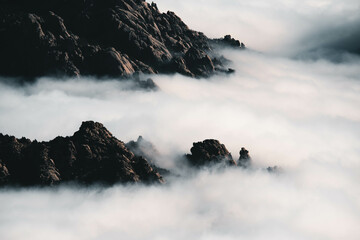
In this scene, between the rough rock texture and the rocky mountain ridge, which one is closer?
the rocky mountain ridge

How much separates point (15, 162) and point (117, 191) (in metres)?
38.0

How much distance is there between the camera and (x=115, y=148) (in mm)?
189625

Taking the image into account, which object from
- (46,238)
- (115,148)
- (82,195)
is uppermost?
(115,148)

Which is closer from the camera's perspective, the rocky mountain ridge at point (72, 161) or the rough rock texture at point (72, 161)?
the rocky mountain ridge at point (72, 161)

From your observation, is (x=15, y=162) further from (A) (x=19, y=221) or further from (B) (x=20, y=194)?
(A) (x=19, y=221)

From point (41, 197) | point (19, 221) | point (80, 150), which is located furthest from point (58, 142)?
point (19, 221)

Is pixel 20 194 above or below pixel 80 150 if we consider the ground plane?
below

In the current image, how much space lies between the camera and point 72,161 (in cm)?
18438

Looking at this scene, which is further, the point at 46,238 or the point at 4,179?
the point at 46,238

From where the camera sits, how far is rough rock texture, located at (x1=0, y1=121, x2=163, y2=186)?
180m

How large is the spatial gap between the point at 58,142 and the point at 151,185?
3766 centimetres

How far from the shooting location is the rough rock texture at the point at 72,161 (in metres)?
180

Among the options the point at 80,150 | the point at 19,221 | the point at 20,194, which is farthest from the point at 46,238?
the point at 80,150

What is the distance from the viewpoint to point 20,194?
180875 mm
